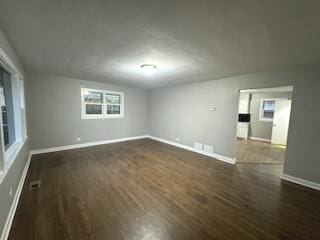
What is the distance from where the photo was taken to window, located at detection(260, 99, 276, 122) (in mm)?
6940

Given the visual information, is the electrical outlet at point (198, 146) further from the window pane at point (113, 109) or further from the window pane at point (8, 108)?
the window pane at point (8, 108)

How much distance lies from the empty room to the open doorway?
0.58 m

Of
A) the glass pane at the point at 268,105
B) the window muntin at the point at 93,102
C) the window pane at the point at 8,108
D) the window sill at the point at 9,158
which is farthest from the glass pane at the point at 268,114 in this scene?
the window pane at the point at 8,108

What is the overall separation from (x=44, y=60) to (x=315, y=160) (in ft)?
19.0

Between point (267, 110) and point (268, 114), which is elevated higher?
point (267, 110)

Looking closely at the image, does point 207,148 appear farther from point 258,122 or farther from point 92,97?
point 92,97

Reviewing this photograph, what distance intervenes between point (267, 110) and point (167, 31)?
725 cm

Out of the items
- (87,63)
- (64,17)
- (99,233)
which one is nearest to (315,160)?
(99,233)

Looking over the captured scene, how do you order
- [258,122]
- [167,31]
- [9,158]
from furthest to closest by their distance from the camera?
[258,122] → [9,158] → [167,31]

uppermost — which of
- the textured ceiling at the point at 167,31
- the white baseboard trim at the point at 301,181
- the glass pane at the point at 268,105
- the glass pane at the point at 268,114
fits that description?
the textured ceiling at the point at 167,31

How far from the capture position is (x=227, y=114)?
422cm

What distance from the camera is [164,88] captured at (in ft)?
20.4

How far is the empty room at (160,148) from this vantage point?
161 cm

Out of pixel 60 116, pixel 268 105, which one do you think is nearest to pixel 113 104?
pixel 60 116
